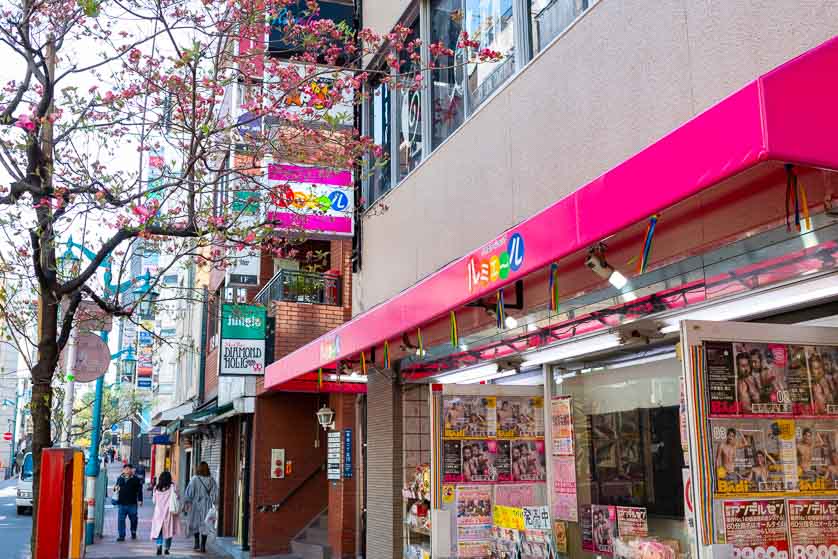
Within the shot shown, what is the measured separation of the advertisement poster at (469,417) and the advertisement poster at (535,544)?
1032 mm

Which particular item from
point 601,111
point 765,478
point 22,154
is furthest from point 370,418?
point 765,478

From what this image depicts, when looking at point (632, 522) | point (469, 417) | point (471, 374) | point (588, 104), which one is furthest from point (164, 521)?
point (588, 104)

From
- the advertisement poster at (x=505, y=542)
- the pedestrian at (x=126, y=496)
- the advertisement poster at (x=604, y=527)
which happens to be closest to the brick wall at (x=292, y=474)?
the pedestrian at (x=126, y=496)

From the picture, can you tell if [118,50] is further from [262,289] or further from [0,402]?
[0,402]

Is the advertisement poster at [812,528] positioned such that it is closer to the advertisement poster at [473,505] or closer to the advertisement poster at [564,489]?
the advertisement poster at [564,489]

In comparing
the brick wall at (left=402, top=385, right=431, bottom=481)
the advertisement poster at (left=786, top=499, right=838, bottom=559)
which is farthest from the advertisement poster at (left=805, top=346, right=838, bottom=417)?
the brick wall at (left=402, top=385, right=431, bottom=481)

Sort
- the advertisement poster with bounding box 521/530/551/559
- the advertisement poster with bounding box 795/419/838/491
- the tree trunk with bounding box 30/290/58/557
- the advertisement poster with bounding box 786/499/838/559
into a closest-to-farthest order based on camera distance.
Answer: the advertisement poster with bounding box 786/499/838/559, the advertisement poster with bounding box 795/419/838/491, the advertisement poster with bounding box 521/530/551/559, the tree trunk with bounding box 30/290/58/557

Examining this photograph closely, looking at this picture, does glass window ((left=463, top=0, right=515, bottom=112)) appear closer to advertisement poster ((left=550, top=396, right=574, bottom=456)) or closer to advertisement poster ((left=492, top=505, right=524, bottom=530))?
advertisement poster ((left=550, top=396, right=574, bottom=456))

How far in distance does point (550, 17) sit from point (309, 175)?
18.8 feet

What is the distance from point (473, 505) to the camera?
25.5 feet

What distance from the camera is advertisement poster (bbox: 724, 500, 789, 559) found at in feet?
14.2

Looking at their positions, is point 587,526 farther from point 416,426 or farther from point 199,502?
point 199,502

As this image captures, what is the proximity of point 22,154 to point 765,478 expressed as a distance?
875cm

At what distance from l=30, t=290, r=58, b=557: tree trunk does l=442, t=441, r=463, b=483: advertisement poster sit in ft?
13.7
